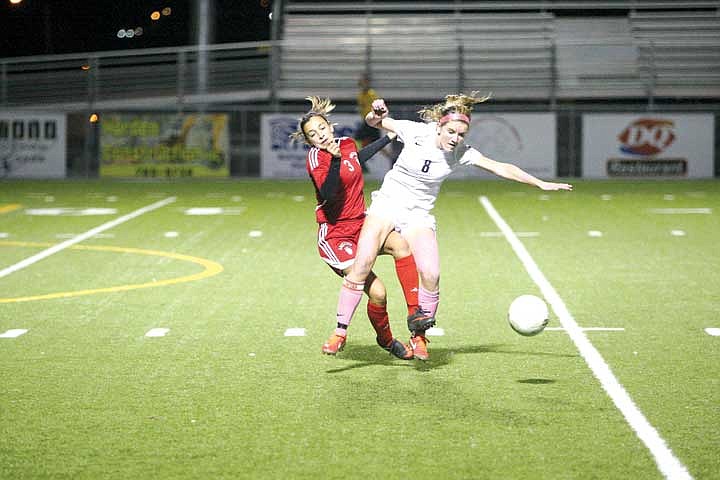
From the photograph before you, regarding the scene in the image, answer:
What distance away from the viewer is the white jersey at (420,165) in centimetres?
892

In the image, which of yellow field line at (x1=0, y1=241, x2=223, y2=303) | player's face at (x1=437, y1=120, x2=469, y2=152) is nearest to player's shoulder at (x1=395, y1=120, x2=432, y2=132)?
player's face at (x1=437, y1=120, x2=469, y2=152)

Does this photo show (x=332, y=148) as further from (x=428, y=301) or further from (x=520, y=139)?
(x=520, y=139)

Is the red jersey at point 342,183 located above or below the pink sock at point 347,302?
above

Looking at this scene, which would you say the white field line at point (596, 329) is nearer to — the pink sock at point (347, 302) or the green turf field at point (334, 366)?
the green turf field at point (334, 366)

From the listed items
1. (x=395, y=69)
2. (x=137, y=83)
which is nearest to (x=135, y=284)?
(x=137, y=83)

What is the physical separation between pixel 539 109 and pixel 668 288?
2072cm

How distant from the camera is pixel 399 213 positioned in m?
9.09

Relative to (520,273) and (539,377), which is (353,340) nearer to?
(539,377)

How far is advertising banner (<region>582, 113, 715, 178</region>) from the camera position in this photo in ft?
100

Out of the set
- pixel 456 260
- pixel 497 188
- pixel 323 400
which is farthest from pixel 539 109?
pixel 323 400

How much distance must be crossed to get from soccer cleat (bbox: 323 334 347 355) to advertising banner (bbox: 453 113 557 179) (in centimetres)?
2161

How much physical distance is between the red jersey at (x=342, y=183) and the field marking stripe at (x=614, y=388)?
1.95m

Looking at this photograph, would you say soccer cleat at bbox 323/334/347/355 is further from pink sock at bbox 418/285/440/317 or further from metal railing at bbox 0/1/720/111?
metal railing at bbox 0/1/720/111

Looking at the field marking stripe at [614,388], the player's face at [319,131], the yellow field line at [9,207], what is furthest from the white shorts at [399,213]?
the yellow field line at [9,207]
